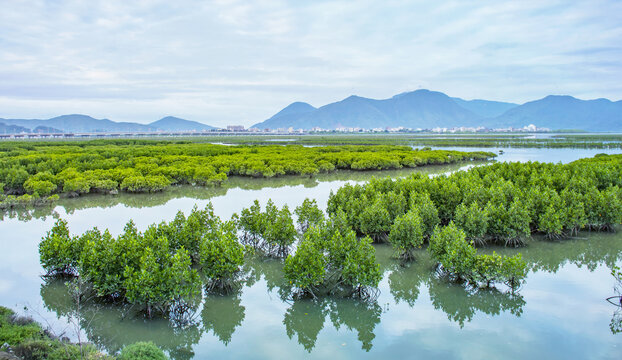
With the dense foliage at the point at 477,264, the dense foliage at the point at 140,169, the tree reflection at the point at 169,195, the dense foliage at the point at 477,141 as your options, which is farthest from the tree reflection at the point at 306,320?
the dense foliage at the point at 477,141

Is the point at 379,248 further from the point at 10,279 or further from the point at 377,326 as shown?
the point at 10,279

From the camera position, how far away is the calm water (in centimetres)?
936

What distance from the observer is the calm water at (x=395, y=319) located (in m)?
9.36

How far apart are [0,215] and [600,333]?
2964cm

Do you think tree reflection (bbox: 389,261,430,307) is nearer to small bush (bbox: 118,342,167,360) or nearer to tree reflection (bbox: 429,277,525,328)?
tree reflection (bbox: 429,277,525,328)

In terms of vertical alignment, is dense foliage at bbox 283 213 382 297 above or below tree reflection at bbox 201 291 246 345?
above

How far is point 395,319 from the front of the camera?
10.8m

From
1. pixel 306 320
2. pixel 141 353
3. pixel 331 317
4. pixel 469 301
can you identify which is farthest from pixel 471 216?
pixel 141 353

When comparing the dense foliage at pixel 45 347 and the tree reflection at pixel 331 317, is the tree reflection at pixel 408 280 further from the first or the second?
the dense foliage at pixel 45 347

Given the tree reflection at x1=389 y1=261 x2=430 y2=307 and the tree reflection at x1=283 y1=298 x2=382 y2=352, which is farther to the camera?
the tree reflection at x1=389 y1=261 x2=430 y2=307

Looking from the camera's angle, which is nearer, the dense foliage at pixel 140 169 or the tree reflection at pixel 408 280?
the tree reflection at pixel 408 280

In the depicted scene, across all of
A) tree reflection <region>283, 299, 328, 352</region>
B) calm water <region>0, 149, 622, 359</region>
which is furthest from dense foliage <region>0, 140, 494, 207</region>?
tree reflection <region>283, 299, 328, 352</region>

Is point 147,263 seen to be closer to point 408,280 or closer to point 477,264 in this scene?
point 408,280

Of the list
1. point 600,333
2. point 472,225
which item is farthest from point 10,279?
point 600,333
